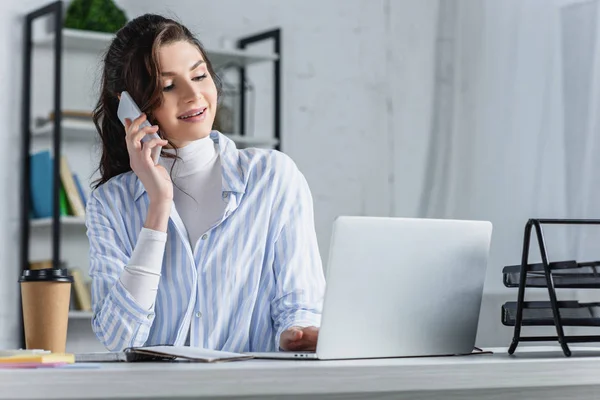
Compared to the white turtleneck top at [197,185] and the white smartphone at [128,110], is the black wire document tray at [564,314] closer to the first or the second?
the white turtleneck top at [197,185]

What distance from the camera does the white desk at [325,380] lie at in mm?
895

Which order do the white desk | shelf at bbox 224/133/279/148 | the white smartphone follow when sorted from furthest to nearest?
shelf at bbox 224/133/279/148, the white smartphone, the white desk

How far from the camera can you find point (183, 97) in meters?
1.71

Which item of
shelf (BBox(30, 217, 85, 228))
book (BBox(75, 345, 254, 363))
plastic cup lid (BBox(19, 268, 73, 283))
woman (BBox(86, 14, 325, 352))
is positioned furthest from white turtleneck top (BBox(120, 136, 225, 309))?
shelf (BBox(30, 217, 85, 228))

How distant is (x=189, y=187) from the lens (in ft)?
5.74

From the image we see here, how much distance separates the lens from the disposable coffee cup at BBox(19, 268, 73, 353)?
51.1 inches

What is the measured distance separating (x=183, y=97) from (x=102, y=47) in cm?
188

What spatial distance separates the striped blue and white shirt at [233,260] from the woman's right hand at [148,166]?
0.10 m

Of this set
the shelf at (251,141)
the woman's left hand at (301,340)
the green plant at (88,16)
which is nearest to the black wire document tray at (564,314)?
the woman's left hand at (301,340)

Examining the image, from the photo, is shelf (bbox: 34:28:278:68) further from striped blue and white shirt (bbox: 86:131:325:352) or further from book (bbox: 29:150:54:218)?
striped blue and white shirt (bbox: 86:131:325:352)

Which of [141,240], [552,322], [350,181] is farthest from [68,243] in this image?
[552,322]

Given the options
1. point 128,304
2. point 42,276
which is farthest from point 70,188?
point 42,276

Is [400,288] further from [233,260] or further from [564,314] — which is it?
[233,260]

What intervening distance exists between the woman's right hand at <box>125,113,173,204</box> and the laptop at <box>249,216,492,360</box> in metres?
0.42
